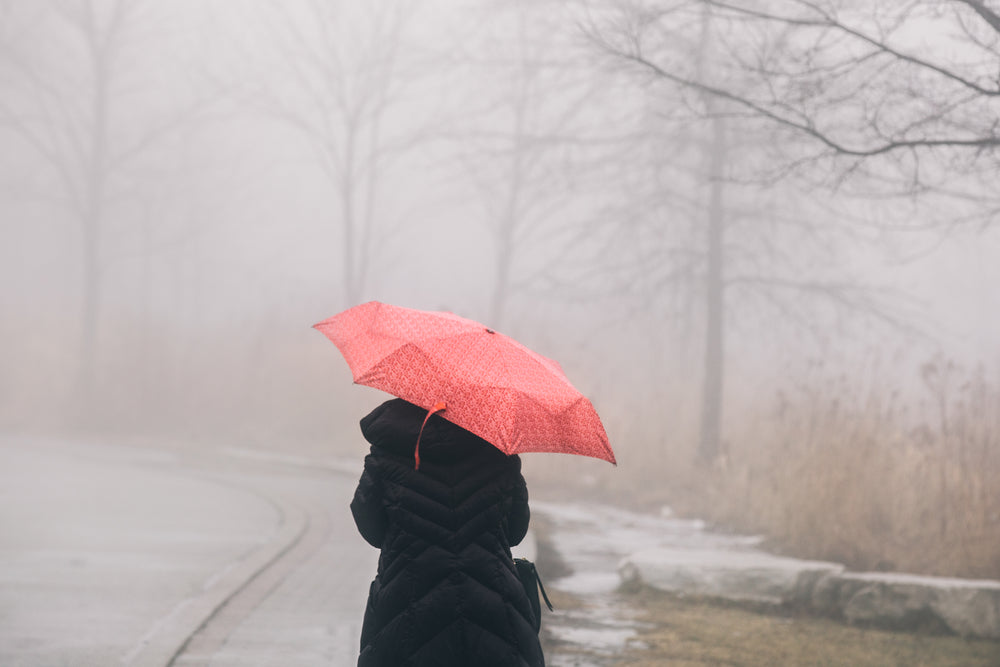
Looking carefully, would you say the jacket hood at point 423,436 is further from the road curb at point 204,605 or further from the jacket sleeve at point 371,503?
the road curb at point 204,605

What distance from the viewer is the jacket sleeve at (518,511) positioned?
300 cm

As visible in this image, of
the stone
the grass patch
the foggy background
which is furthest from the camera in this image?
the foggy background

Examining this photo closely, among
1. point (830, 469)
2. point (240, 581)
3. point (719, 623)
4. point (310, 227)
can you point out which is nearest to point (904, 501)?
point (830, 469)

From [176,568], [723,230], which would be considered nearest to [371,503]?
[176,568]

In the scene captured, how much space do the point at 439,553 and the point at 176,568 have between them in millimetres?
5329

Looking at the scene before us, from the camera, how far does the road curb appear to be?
207 inches

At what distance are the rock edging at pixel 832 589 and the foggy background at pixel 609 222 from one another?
112cm

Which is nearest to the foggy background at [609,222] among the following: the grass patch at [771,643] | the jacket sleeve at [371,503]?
the grass patch at [771,643]

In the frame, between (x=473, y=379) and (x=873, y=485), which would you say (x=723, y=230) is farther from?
(x=473, y=379)

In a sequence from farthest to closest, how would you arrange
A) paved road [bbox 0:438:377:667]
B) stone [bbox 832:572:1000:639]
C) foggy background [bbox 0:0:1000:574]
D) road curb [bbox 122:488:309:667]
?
foggy background [bbox 0:0:1000:574] → stone [bbox 832:572:1000:639] → paved road [bbox 0:438:377:667] → road curb [bbox 122:488:309:667]

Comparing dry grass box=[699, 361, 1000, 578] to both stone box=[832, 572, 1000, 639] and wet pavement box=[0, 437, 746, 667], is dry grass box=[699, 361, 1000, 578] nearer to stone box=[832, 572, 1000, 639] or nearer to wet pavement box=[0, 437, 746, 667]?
wet pavement box=[0, 437, 746, 667]

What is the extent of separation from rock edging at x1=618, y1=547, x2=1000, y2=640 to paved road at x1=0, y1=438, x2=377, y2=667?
217 cm

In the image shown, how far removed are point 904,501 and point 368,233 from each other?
13.2 meters

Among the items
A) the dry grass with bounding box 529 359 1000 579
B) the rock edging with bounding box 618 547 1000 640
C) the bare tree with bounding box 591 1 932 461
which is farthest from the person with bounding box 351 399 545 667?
the bare tree with bounding box 591 1 932 461
